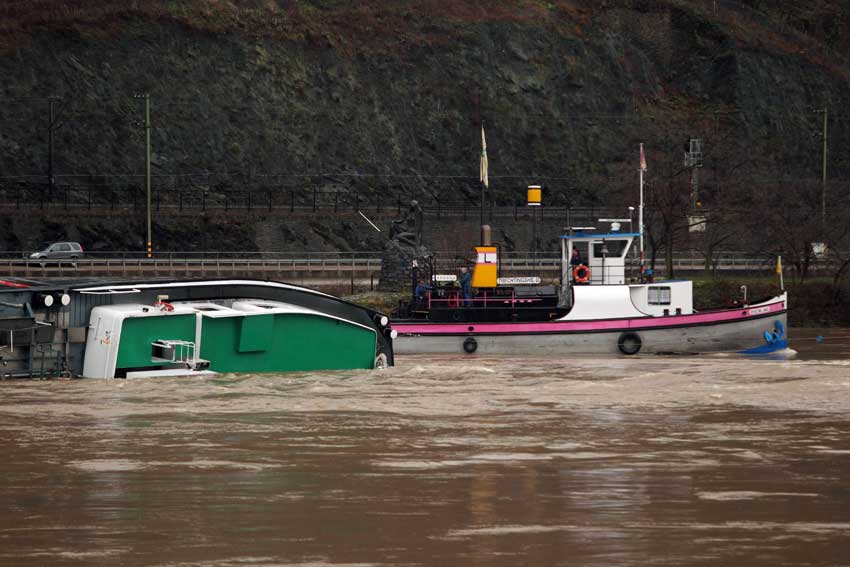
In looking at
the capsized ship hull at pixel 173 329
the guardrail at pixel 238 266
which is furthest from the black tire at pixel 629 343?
the guardrail at pixel 238 266

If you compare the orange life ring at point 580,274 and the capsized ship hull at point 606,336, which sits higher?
the orange life ring at point 580,274

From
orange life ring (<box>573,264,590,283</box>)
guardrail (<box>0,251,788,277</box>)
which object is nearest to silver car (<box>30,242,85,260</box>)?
guardrail (<box>0,251,788,277</box>)

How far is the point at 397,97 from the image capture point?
88.3 metres

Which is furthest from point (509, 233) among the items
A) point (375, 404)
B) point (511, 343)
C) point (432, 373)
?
point (375, 404)

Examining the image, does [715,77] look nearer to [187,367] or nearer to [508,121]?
[508,121]

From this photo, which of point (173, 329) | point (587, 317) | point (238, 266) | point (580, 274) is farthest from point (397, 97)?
point (173, 329)

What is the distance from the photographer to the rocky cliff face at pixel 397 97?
8156cm

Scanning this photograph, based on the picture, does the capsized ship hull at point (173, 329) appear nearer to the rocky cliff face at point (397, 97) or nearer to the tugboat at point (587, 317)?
the tugboat at point (587, 317)

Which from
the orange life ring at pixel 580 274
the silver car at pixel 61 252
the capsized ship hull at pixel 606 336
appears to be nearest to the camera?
the capsized ship hull at pixel 606 336

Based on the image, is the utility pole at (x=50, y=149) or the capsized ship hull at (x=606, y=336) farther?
the utility pole at (x=50, y=149)

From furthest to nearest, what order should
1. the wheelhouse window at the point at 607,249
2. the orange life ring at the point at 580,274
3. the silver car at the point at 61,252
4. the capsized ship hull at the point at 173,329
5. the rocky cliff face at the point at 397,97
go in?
1. the rocky cliff face at the point at 397,97
2. the silver car at the point at 61,252
3. the wheelhouse window at the point at 607,249
4. the orange life ring at the point at 580,274
5. the capsized ship hull at the point at 173,329

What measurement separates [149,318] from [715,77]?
258ft

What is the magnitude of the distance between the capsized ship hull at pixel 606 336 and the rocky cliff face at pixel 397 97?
31647 mm

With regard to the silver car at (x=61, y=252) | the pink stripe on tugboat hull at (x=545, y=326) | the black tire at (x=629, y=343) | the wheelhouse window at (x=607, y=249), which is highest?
the silver car at (x=61, y=252)
